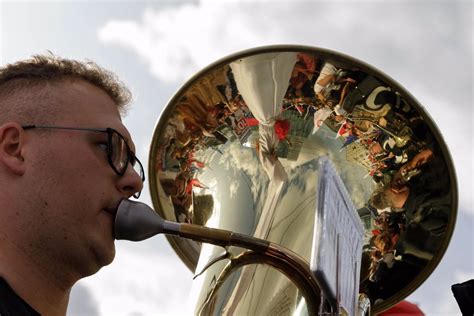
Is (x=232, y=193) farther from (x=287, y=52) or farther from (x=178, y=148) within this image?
(x=287, y=52)

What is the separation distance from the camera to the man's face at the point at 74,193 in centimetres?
234

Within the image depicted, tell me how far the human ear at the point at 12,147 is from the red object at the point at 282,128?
5.08 ft

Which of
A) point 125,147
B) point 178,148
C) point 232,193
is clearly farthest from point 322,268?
point 178,148

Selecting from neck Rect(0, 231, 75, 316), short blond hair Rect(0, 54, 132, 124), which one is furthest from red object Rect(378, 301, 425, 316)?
neck Rect(0, 231, 75, 316)

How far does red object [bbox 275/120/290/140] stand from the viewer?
3.77 m

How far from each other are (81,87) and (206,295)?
108 cm

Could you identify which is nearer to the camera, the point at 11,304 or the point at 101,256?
the point at 11,304

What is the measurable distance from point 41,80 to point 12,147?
311 mm

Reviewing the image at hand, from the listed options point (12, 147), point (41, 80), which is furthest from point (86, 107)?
point (12, 147)

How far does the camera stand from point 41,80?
2.67 m

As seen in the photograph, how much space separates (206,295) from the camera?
10.8ft

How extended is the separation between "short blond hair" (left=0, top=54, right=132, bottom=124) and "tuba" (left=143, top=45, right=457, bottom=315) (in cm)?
90

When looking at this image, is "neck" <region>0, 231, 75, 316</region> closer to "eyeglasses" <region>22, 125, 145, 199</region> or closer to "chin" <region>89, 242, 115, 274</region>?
"chin" <region>89, 242, 115, 274</region>

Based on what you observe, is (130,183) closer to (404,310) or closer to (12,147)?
(12,147)
